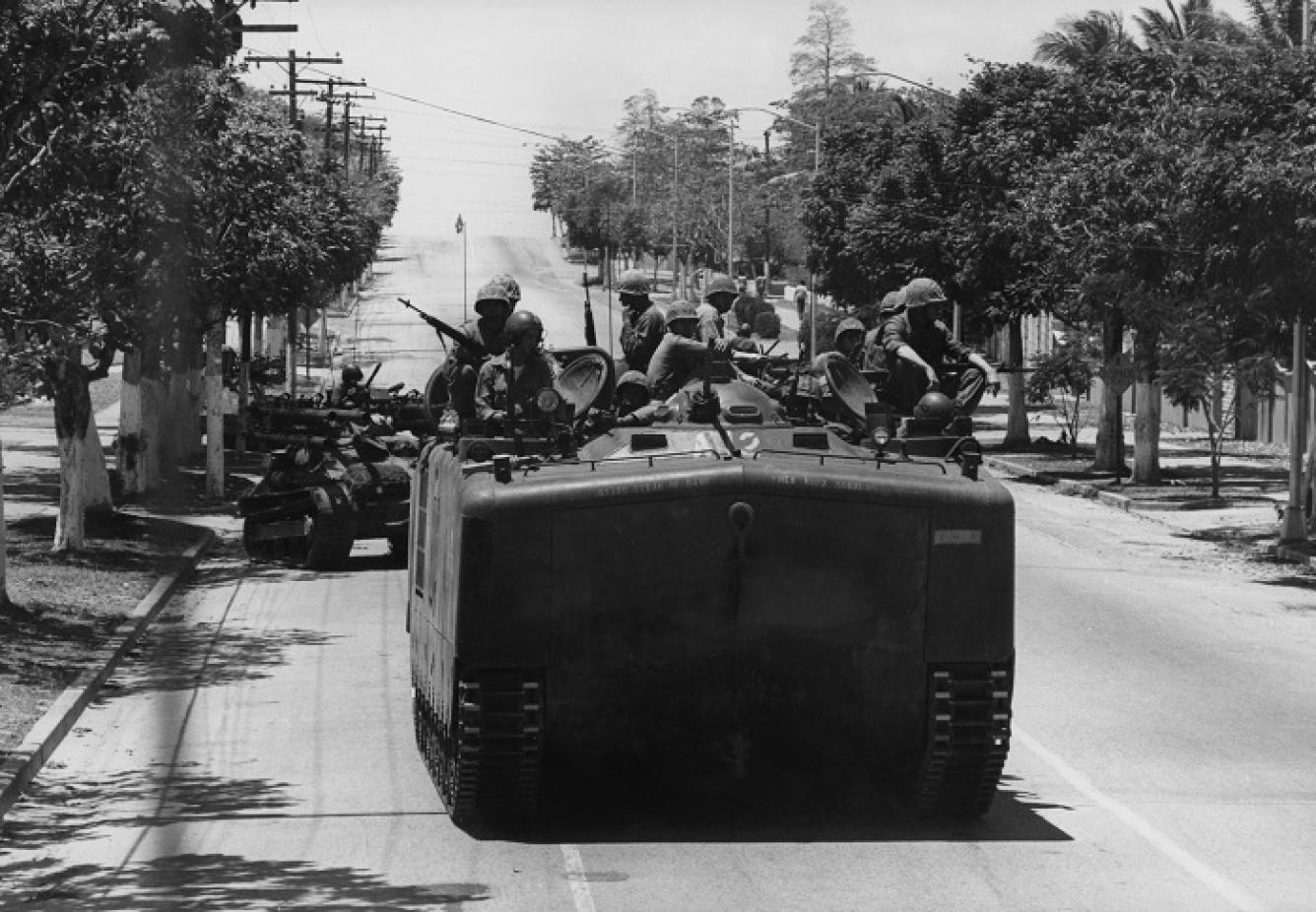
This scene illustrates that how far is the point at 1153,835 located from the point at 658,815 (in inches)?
97.3

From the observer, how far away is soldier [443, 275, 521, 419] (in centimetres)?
1456

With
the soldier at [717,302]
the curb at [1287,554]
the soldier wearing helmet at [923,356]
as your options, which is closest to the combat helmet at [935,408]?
the soldier wearing helmet at [923,356]

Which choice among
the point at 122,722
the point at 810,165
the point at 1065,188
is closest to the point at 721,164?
the point at 810,165

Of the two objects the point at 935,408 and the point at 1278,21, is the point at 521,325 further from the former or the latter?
the point at 1278,21

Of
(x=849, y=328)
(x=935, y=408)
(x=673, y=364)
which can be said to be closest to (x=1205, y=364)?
(x=849, y=328)

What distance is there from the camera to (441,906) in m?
9.57

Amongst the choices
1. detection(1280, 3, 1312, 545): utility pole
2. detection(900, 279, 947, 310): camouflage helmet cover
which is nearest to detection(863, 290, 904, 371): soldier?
detection(900, 279, 947, 310): camouflage helmet cover

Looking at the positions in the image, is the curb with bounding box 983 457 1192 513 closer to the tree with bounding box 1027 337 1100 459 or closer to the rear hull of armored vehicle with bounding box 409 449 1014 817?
the tree with bounding box 1027 337 1100 459

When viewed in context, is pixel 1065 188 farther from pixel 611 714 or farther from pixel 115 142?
pixel 611 714

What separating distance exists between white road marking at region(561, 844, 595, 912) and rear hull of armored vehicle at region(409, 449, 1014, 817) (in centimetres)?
37

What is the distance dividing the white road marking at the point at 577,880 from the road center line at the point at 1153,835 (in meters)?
2.72

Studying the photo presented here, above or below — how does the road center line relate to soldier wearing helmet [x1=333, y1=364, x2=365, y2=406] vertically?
below

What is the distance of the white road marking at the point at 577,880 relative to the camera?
9.62m

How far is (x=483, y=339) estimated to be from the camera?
1483 centimetres
